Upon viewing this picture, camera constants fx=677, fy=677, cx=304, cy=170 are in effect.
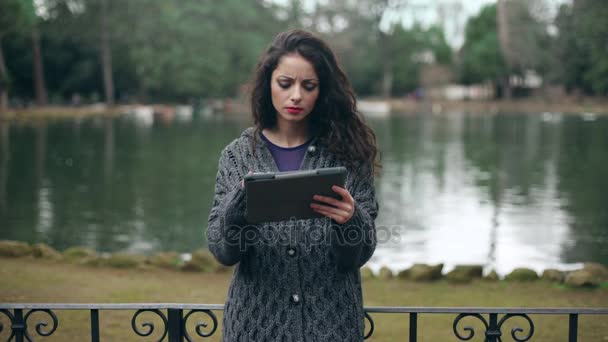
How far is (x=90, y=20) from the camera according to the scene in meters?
44.5

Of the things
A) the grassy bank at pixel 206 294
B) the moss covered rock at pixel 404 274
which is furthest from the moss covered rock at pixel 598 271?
the moss covered rock at pixel 404 274

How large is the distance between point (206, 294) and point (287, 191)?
4.72 metres

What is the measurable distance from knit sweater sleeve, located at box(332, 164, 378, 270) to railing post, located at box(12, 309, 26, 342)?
1561 millimetres

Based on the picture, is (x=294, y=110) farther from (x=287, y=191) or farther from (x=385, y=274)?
(x=385, y=274)

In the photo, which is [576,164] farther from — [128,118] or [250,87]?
[128,118]

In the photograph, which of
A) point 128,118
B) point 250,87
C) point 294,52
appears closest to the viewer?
point 294,52

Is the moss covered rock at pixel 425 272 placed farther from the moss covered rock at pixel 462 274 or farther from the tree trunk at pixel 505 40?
the tree trunk at pixel 505 40

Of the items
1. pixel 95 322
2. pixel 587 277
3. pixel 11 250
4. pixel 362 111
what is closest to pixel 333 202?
pixel 95 322

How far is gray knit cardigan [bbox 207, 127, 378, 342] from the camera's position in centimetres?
220

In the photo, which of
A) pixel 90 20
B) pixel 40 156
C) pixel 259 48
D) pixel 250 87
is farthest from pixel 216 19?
pixel 250 87

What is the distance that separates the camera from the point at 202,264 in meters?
7.36

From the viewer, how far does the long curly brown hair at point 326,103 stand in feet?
7.41

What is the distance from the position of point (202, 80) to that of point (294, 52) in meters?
50.7

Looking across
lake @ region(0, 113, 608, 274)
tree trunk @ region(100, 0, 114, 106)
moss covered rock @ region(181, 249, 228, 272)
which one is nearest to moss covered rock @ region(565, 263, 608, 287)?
lake @ region(0, 113, 608, 274)
